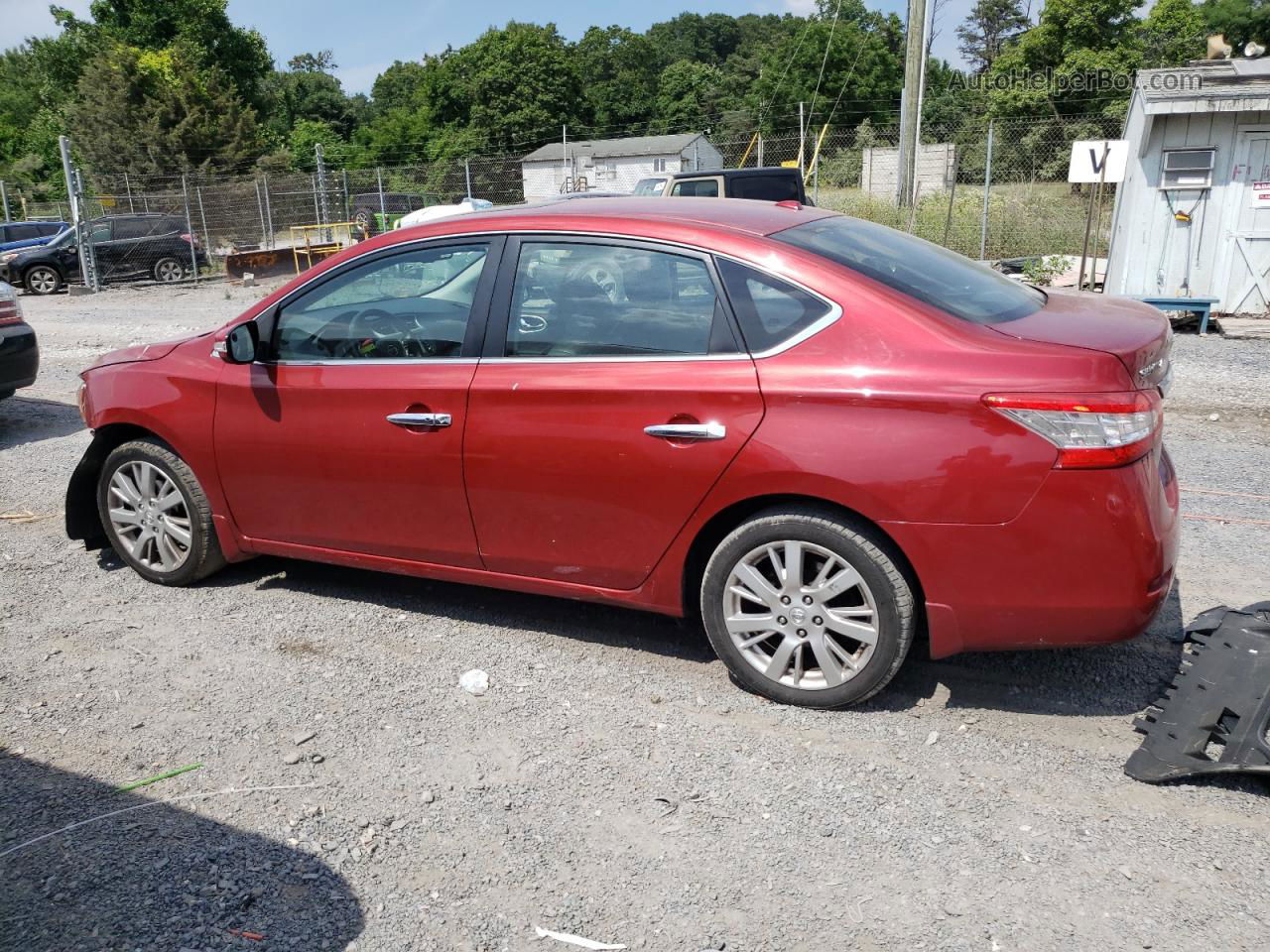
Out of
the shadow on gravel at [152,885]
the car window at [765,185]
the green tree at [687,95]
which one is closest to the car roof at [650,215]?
the shadow on gravel at [152,885]

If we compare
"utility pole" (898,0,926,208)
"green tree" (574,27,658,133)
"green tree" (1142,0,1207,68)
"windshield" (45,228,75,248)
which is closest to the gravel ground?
"utility pole" (898,0,926,208)

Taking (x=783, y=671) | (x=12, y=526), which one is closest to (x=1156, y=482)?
(x=783, y=671)

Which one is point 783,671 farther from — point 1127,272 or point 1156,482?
point 1127,272

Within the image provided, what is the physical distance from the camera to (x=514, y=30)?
8025 centimetres

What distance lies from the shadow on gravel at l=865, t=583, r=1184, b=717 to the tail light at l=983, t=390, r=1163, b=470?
89 cm

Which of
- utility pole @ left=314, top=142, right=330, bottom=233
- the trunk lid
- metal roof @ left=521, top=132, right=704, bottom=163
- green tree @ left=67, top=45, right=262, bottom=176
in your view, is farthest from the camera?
metal roof @ left=521, top=132, right=704, bottom=163

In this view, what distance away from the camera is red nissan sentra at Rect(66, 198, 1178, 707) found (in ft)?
11.0

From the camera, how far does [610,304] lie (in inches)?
157

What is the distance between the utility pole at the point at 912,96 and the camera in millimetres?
19672

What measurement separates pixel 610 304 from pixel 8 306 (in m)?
6.99

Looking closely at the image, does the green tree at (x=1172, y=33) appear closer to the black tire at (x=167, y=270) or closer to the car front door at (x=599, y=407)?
the black tire at (x=167, y=270)

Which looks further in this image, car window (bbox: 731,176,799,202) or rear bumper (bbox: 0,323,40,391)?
car window (bbox: 731,176,799,202)

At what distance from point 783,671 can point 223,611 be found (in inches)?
105

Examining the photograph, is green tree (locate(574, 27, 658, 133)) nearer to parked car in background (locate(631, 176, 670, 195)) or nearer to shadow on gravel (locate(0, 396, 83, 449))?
parked car in background (locate(631, 176, 670, 195))
